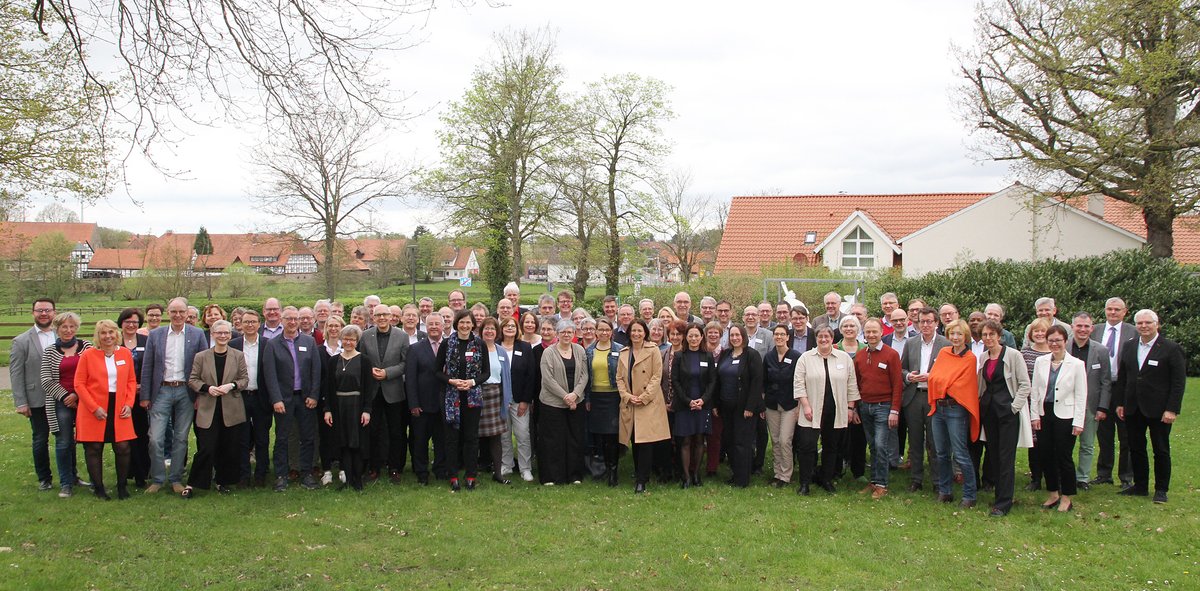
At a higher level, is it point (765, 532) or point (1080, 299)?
point (1080, 299)

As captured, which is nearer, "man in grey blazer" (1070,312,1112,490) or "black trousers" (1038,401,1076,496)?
"black trousers" (1038,401,1076,496)

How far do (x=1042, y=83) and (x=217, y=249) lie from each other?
5679 centimetres

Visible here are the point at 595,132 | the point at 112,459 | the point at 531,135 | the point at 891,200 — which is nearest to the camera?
the point at 112,459

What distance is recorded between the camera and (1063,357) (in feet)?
21.5

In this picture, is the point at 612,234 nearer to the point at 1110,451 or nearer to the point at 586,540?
the point at 1110,451

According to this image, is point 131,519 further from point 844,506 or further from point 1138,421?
point 1138,421

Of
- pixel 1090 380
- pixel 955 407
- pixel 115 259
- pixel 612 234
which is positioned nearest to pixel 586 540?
pixel 955 407

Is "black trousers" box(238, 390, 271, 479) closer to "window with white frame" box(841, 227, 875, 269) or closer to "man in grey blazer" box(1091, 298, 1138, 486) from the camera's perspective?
"man in grey blazer" box(1091, 298, 1138, 486)

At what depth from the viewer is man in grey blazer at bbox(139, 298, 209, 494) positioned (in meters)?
6.89

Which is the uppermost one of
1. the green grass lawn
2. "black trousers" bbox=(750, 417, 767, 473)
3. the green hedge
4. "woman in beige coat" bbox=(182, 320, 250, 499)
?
the green hedge

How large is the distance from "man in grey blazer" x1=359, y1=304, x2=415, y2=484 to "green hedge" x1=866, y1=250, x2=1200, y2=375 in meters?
11.2

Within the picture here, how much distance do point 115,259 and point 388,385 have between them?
58479 mm

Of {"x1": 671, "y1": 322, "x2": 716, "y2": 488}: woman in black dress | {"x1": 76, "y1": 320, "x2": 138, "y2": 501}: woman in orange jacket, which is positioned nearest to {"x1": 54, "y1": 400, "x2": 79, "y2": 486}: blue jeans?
{"x1": 76, "y1": 320, "x2": 138, "y2": 501}: woman in orange jacket

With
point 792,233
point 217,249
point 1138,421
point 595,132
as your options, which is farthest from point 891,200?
point 217,249
